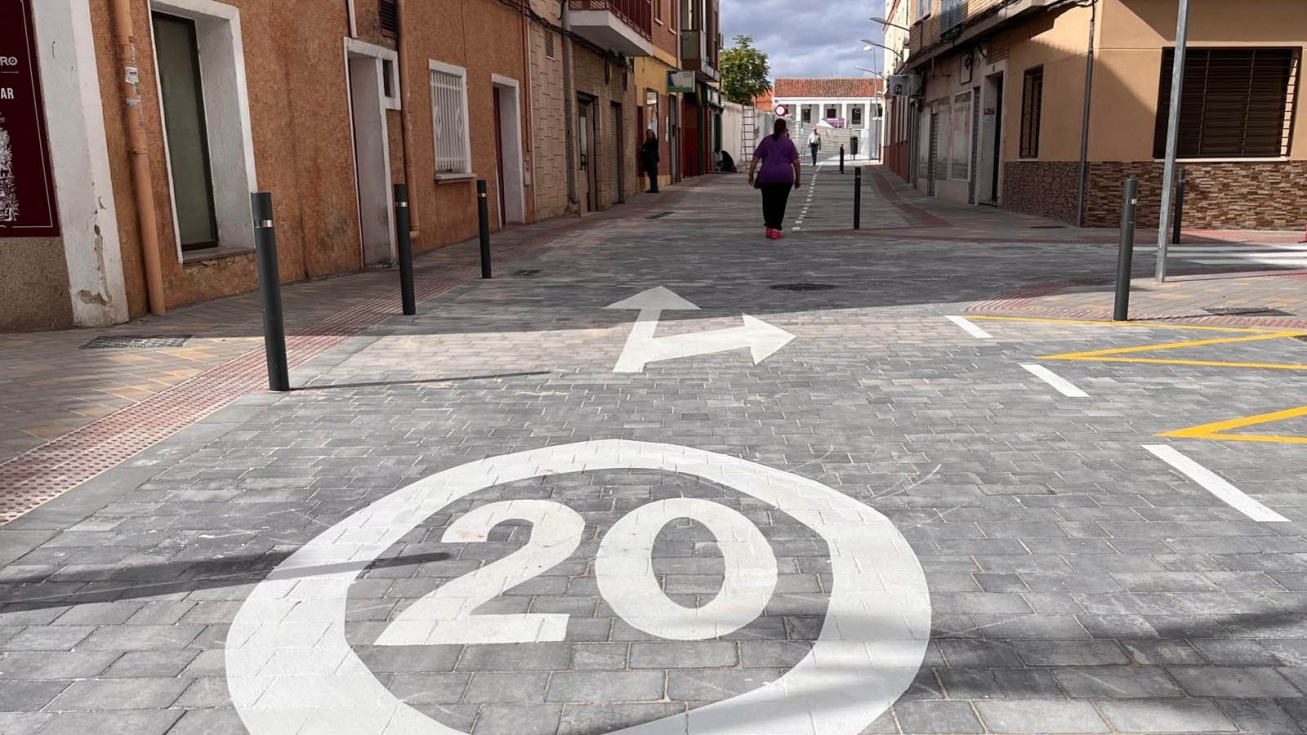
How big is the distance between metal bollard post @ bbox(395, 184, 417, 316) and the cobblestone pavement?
172 cm

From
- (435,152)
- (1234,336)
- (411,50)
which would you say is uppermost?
(411,50)

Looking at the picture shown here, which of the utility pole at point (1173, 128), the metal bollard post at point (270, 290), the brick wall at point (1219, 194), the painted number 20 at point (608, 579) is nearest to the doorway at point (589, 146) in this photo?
the brick wall at point (1219, 194)

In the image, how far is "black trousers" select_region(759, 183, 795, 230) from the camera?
51.9 ft

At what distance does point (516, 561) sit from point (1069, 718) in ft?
6.06

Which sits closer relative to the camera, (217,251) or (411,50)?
(217,251)

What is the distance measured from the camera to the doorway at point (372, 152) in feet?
42.9

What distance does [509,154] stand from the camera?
19078 mm

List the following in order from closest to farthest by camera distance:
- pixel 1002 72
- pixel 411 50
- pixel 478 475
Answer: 1. pixel 478 475
2. pixel 411 50
3. pixel 1002 72

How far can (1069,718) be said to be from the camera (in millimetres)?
2547

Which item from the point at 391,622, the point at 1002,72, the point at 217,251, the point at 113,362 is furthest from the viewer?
the point at 1002,72

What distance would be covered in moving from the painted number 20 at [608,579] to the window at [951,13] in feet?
78.4

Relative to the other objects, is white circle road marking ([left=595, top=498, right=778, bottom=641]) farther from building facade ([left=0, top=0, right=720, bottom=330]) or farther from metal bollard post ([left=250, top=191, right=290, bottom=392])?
building facade ([left=0, top=0, right=720, bottom=330])

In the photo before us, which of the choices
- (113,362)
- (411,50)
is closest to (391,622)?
(113,362)

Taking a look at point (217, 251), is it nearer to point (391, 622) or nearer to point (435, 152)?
point (435, 152)
